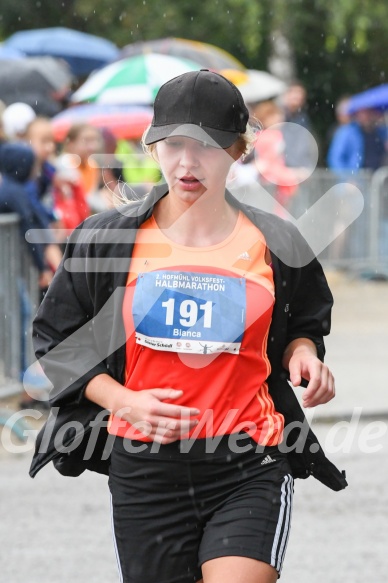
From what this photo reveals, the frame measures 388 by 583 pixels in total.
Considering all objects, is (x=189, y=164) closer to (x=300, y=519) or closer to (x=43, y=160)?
(x=300, y=519)

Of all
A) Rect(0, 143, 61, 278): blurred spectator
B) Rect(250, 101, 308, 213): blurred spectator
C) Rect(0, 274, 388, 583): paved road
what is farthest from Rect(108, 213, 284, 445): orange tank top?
Rect(250, 101, 308, 213): blurred spectator

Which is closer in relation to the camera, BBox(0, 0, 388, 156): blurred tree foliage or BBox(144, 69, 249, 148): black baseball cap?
BBox(144, 69, 249, 148): black baseball cap

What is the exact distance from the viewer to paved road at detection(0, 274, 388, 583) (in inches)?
232

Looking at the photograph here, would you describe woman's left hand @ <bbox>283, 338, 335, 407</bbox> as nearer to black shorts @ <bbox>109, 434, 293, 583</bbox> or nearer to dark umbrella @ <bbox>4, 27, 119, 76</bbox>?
black shorts @ <bbox>109, 434, 293, 583</bbox>

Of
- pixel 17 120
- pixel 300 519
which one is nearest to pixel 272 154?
pixel 17 120

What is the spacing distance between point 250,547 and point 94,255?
0.93 metres

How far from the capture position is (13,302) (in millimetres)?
9016

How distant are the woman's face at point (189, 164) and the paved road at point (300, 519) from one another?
2.68 metres

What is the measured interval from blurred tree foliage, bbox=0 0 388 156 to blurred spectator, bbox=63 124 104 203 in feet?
42.8

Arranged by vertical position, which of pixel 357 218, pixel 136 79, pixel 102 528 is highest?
pixel 136 79

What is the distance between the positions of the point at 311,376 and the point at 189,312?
15.3 inches

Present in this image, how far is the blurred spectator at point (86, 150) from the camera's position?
10.7m

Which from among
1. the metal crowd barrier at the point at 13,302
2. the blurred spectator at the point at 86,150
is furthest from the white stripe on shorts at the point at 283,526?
the blurred spectator at the point at 86,150

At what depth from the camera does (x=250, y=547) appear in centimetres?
347
